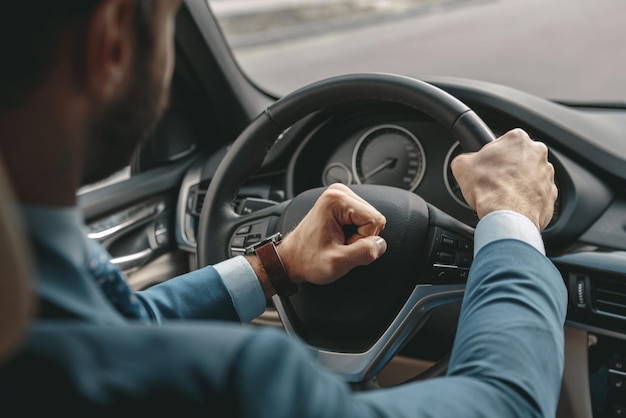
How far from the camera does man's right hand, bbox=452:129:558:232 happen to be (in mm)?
1286

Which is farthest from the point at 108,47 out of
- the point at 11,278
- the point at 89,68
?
the point at 11,278

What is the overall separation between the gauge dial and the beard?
1103 mm

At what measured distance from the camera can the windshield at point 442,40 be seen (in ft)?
18.8

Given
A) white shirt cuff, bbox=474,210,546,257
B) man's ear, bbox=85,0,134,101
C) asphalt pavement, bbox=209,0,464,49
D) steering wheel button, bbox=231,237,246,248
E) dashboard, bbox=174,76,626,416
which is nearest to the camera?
man's ear, bbox=85,0,134,101

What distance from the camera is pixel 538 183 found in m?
1.32

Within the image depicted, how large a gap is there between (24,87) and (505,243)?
71 cm

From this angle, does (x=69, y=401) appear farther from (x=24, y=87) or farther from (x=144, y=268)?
(x=144, y=268)

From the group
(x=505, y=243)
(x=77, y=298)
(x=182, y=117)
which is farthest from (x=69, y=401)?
(x=182, y=117)

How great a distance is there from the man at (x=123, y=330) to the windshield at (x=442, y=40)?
317 centimetres

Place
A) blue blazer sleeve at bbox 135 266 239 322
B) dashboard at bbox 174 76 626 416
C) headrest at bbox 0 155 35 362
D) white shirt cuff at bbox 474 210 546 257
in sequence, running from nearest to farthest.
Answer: headrest at bbox 0 155 35 362 < white shirt cuff at bbox 474 210 546 257 < blue blazer sleeve at bbox 135 266 239 322 < dashboard at bbox 174 76 626 416

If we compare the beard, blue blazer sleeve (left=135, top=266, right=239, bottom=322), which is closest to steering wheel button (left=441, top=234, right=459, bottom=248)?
blue blazer sleeve (left=135, top=266, right=239, bottom=322)

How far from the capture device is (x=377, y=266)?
1571 millimetres

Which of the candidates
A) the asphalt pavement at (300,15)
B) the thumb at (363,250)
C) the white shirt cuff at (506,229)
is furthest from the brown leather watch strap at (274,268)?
the asphalt pavement at (300,15)

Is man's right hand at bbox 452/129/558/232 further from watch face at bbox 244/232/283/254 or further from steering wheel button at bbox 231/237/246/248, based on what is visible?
steering wheel button at bbox 231/237/246/248
